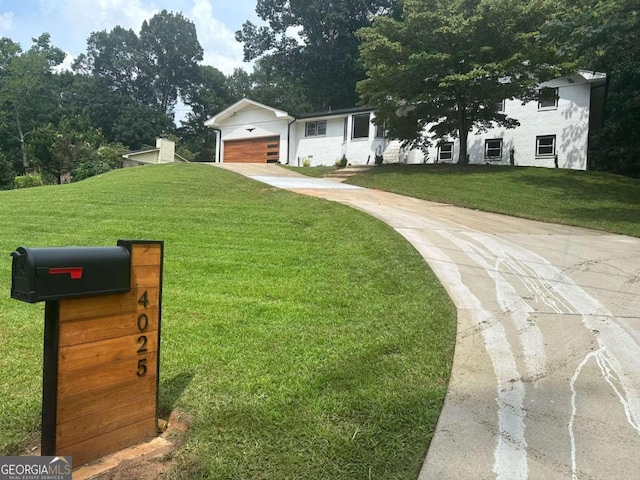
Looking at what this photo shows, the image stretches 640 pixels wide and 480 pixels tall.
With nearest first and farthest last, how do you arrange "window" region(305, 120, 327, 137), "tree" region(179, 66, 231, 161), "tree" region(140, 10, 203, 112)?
"window" region(305, 120, 327, 137)
"tree" region(179, 66, 231, 161)
"tree" region(140, 10, 203, 112)

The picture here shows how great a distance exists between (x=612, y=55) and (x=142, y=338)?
1386cm

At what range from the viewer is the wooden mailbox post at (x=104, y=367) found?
2.00m

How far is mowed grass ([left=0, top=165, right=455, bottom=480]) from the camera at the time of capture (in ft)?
7.25

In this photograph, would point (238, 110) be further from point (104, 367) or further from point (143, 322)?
point (104, 367)

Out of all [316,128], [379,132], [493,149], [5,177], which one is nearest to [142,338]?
[379,132]

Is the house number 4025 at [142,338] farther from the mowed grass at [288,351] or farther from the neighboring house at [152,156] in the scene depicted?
the neighboring house at [152,156]

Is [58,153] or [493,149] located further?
[58,153]

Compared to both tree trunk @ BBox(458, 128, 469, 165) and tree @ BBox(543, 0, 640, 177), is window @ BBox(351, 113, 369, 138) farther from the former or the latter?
tree @ BBox(543, 0, 640, 177)

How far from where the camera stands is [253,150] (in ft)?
94.8

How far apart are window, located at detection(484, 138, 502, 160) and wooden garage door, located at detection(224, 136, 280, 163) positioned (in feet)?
39.2

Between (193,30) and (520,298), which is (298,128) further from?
(193,30)

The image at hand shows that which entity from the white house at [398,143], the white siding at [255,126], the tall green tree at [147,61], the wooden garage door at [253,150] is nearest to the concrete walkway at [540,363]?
the white house at [398,143]

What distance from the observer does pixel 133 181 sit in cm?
1414

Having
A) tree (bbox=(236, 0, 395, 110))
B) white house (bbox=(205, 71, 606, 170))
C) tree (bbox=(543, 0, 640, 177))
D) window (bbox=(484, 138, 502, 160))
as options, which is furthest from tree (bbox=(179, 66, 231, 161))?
tree (bbox=(543, 0, 640, 177))
